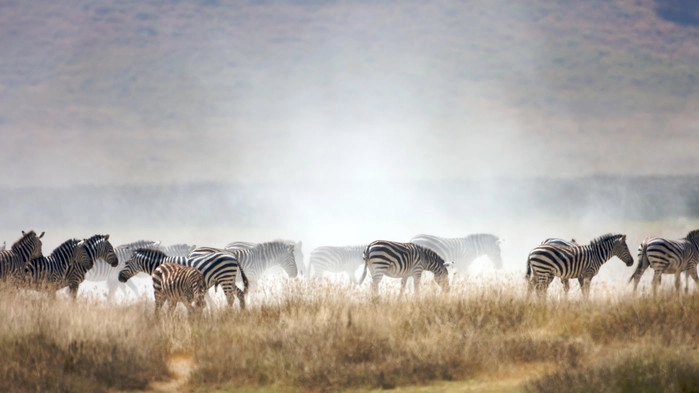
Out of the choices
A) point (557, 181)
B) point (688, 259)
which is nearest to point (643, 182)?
point (557, 181)

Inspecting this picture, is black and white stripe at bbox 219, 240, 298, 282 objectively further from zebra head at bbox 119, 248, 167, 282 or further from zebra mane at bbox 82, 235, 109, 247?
zebra head at bbox 119, 248, 167, 282

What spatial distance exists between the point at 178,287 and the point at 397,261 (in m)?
6.30

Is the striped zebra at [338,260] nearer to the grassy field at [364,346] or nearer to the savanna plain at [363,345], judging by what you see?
the savanna plain at [363,345]

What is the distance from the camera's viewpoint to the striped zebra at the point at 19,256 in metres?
18.5

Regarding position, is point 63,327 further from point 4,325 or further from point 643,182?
point 643,182

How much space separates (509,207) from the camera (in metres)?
A: 73.1

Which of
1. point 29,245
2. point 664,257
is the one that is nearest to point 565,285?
point 664,257

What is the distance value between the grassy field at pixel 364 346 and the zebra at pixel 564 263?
5.84ft

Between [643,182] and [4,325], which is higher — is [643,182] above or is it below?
above

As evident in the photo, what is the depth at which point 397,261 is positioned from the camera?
19891 mm

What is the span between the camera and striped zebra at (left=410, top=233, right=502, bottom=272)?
3009 cm

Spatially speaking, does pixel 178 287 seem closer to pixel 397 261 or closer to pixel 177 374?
pixel 177 374

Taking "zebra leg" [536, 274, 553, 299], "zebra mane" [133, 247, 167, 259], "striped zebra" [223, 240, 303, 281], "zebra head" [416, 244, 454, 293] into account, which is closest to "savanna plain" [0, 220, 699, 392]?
"zebra leg" [536, 274, 553, 299]

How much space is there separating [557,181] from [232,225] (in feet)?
96.1
